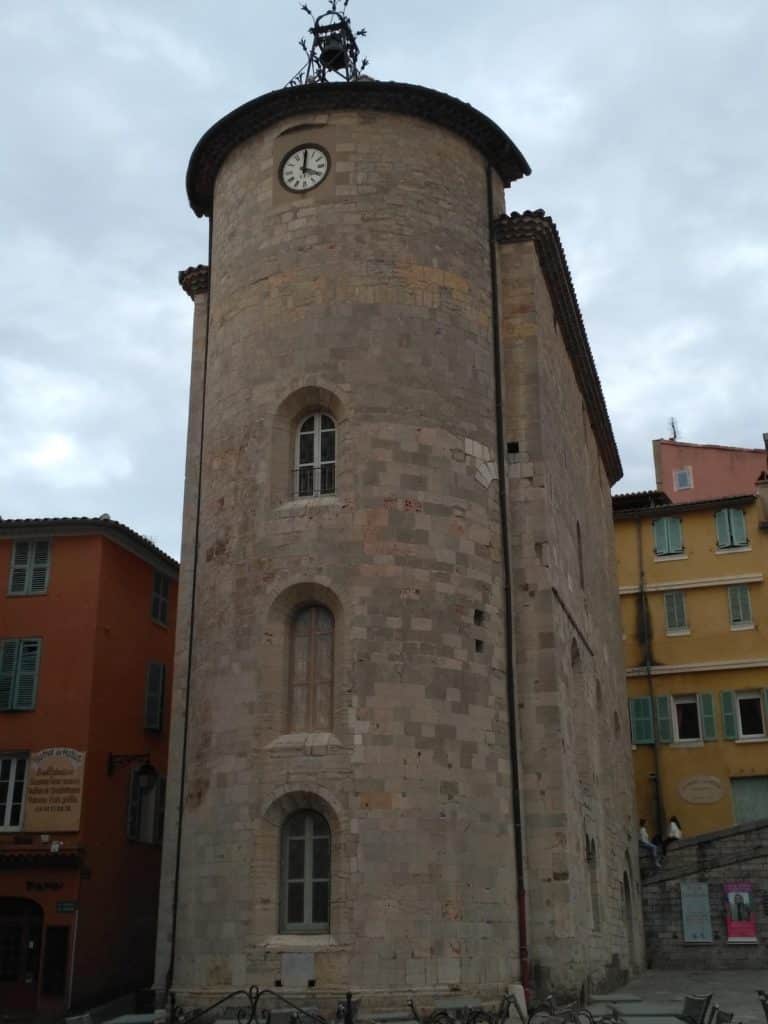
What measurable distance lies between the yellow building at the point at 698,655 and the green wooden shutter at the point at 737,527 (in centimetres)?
3

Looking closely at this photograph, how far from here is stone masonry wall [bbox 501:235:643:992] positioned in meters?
17.4

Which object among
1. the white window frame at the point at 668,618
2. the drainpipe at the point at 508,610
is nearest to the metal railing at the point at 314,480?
the drainpipe at the point at 508,610

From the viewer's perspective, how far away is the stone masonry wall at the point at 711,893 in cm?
2631

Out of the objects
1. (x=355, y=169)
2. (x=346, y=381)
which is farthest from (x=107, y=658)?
(x=355, y=169)

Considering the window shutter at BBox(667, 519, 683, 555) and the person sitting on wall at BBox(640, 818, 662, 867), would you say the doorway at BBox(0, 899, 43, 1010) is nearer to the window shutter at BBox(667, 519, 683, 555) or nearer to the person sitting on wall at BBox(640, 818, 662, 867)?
the person sitting on wall at BBox(640, 818, 662, 867)

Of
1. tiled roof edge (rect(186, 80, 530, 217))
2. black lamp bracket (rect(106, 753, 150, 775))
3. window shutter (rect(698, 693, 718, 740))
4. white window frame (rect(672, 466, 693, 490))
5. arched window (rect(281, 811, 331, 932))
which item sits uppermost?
white window frame (rect(672, 466, 693, 490))

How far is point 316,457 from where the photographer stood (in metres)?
A: 18.6

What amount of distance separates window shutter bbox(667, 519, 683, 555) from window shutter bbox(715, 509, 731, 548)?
1.08 meters

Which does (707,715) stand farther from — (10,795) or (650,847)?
(10,795)

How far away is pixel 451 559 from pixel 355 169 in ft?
22.2

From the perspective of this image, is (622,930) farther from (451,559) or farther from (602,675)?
(451,559)

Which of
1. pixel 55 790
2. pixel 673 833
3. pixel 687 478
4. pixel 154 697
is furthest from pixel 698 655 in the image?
pixel 55 790

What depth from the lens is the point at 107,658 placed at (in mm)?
23078

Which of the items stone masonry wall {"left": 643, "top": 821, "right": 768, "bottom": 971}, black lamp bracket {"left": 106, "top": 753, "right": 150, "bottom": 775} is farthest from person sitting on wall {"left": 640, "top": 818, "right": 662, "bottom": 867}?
black lamp bracket {"left": 106, "top": 753, "right": 150, "bottom": 775}
